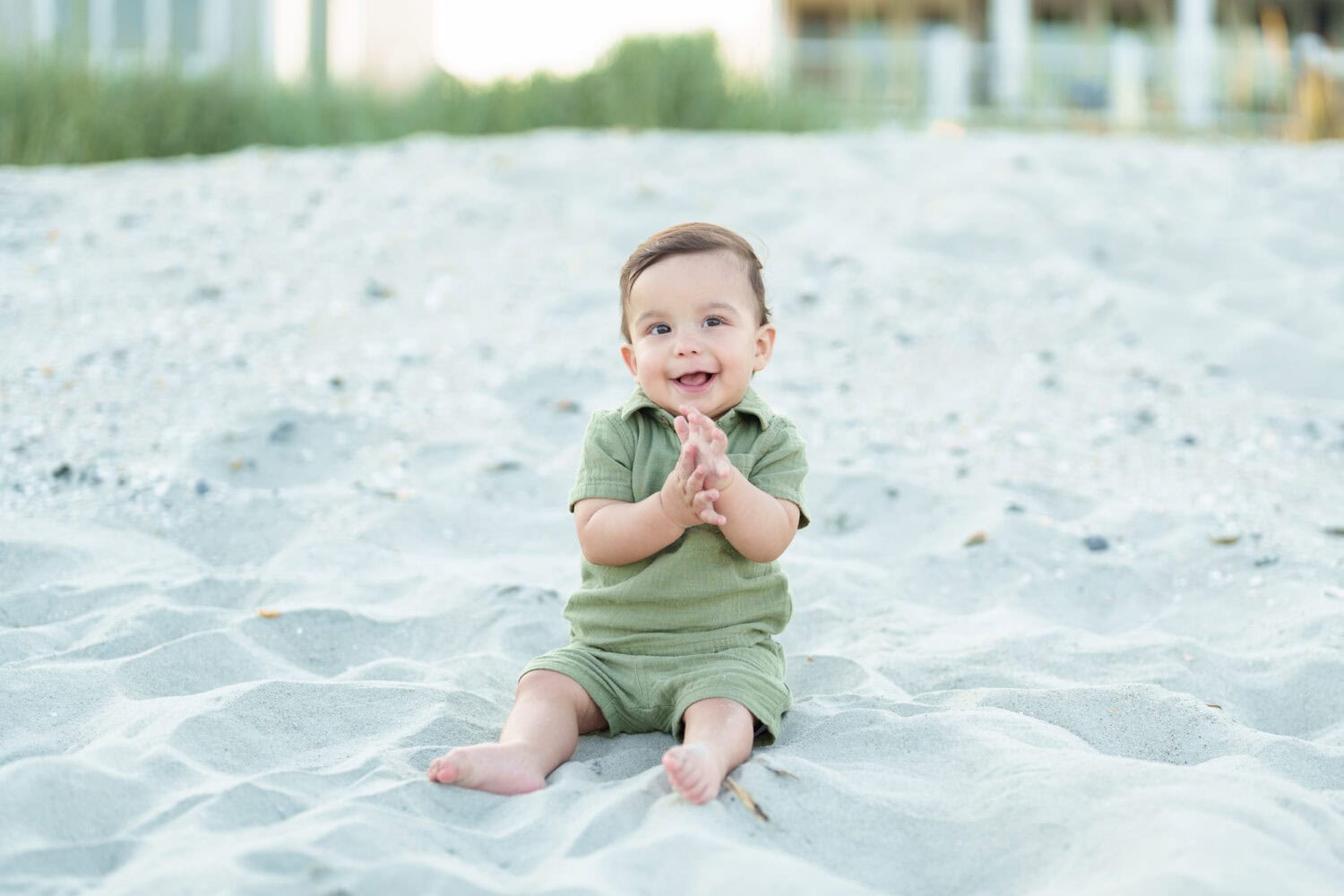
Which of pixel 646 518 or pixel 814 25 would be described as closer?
pixel 646 518

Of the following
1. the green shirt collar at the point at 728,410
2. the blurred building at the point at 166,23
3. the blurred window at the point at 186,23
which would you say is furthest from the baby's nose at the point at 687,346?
the blurred window at the point at 186,23

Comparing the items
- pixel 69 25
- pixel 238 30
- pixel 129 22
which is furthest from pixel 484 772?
pixel 129 22

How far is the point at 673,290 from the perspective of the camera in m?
2.19

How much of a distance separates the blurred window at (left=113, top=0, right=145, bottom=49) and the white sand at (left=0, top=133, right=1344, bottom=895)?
7.14 meters

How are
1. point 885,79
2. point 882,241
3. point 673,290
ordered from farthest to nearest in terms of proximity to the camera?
point 885,79 < point 882,241 < point 673,290

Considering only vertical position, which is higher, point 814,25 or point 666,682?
point 814,25

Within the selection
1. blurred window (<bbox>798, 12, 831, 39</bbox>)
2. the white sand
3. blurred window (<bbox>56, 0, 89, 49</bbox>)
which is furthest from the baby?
blurred window (<bbox>798, 12, 831, 39</bbox>)

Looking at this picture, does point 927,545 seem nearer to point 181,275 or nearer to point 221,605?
point 221,605

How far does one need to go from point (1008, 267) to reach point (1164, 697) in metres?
3.14

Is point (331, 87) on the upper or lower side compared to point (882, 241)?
upper

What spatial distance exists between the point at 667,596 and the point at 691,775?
43cm

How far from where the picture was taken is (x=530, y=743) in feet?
6.82

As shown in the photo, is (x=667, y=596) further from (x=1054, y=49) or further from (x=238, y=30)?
(x=1054, y=49)

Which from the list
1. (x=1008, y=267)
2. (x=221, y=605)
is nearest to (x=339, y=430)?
(x=221, y=605)
